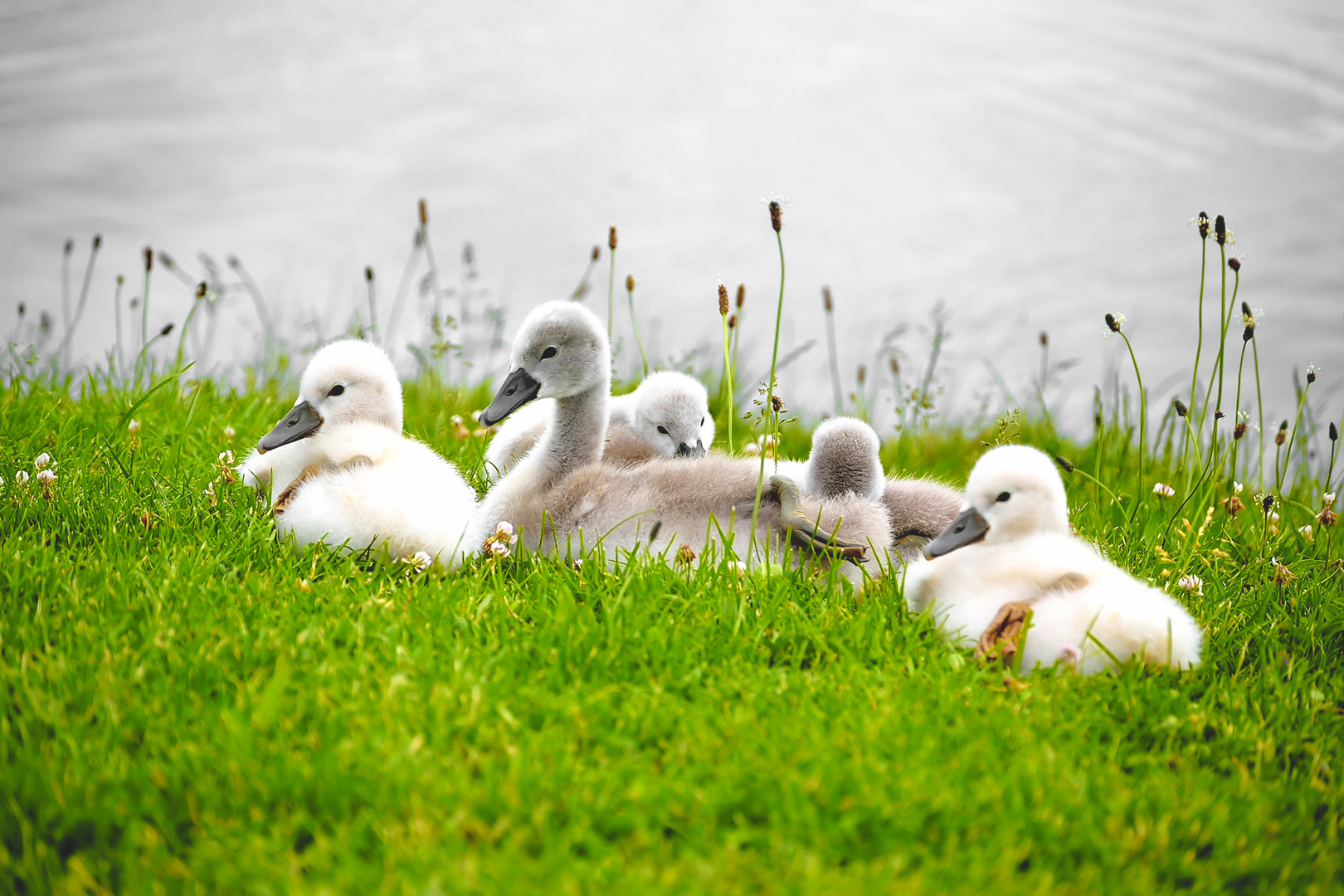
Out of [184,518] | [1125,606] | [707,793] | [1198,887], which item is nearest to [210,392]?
[184,518]

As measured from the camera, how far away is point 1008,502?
3295mm

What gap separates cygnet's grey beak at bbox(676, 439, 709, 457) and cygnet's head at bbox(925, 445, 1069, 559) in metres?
1.83

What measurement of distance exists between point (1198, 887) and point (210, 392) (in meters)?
6.47

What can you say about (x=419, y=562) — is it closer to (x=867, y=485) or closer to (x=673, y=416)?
(x=673, y=416)

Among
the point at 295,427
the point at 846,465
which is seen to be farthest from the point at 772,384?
the point at 295,427

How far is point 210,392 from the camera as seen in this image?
6.65 metres

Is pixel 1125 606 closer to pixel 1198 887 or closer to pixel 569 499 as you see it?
pixel 1198 887

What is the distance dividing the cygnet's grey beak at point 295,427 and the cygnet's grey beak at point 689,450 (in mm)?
1791

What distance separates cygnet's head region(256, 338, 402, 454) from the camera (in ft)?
14.2

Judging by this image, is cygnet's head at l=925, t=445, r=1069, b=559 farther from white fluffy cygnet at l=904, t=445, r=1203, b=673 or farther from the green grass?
the green grass

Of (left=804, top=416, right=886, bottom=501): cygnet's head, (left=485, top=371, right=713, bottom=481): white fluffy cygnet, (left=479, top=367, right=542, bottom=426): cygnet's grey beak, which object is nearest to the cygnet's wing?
(left=485, top=371, right=713, bottom=481): white fluffy cygnet

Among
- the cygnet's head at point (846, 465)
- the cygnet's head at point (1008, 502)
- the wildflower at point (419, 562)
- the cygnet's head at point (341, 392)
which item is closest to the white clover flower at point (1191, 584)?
the cygnet's head at point (1008, 502)

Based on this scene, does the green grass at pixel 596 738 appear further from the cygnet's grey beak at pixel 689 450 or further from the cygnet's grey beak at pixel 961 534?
the cygnet's grey beak at pixel 689 450

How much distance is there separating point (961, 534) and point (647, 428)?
2208 millimetres
